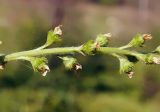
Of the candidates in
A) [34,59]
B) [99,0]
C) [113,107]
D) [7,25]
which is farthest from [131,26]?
[34,59]

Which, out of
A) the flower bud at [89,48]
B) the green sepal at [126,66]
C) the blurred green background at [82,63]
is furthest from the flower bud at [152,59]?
the blurred green background at [82,63]

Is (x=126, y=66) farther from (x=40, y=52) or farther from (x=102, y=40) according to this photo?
(x=40, y=52)

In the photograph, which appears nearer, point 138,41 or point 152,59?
point 152,59

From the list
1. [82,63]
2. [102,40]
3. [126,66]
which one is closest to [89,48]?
[102,40]

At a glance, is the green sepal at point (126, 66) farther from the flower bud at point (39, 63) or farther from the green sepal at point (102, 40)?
the flower bud at point (39, 63)

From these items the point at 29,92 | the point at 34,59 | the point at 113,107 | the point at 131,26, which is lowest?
the point at 131,26

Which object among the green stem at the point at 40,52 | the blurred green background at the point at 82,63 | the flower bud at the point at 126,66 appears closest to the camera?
the green stem at the point at 40,52

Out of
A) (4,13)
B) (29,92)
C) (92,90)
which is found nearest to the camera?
(29,92)

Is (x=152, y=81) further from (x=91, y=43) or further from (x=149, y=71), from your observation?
(x=91, y=43)

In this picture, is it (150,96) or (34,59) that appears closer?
(34,59)
